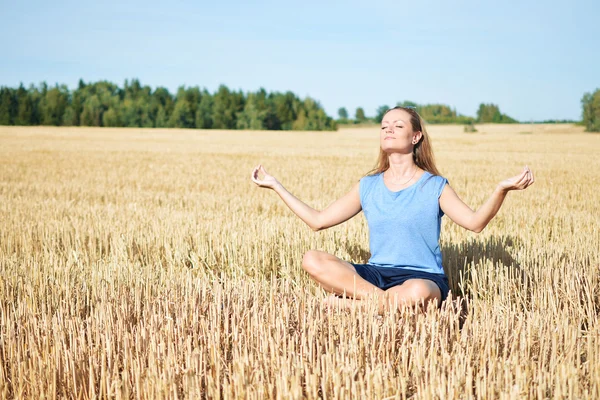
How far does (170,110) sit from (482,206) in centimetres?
8599

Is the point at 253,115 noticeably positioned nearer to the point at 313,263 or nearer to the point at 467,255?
the point at 467,255

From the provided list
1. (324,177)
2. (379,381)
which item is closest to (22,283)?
(379,381)

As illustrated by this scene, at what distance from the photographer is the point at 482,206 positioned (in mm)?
3580

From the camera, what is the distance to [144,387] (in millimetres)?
2506

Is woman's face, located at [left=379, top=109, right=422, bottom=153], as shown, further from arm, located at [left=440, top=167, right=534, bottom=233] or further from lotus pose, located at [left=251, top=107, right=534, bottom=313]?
arm, located at [left=440, top=167, right=534, bottom=233]

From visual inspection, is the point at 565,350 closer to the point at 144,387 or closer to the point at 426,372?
the point at 426,372

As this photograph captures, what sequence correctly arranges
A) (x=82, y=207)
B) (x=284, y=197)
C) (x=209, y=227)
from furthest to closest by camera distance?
(x=82, y=207) → (x=209, y=227) → (x=284, y=197)

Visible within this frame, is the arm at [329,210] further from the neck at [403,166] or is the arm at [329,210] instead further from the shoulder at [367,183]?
the neck at [403,166]

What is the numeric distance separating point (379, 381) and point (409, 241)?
1.59m

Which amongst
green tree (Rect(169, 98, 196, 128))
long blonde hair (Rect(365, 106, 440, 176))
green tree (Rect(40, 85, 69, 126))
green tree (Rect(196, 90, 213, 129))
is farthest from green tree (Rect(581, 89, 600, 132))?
long blonde hair (Rect(365, 106, 440, 176))

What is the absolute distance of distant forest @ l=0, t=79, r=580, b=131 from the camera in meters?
82.4

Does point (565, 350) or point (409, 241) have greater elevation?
point (409, 241)

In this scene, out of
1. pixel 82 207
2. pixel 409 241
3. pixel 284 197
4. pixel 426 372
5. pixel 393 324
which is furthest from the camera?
pixel 82 207

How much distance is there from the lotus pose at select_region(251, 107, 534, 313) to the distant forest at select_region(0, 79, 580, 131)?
3085 inches
